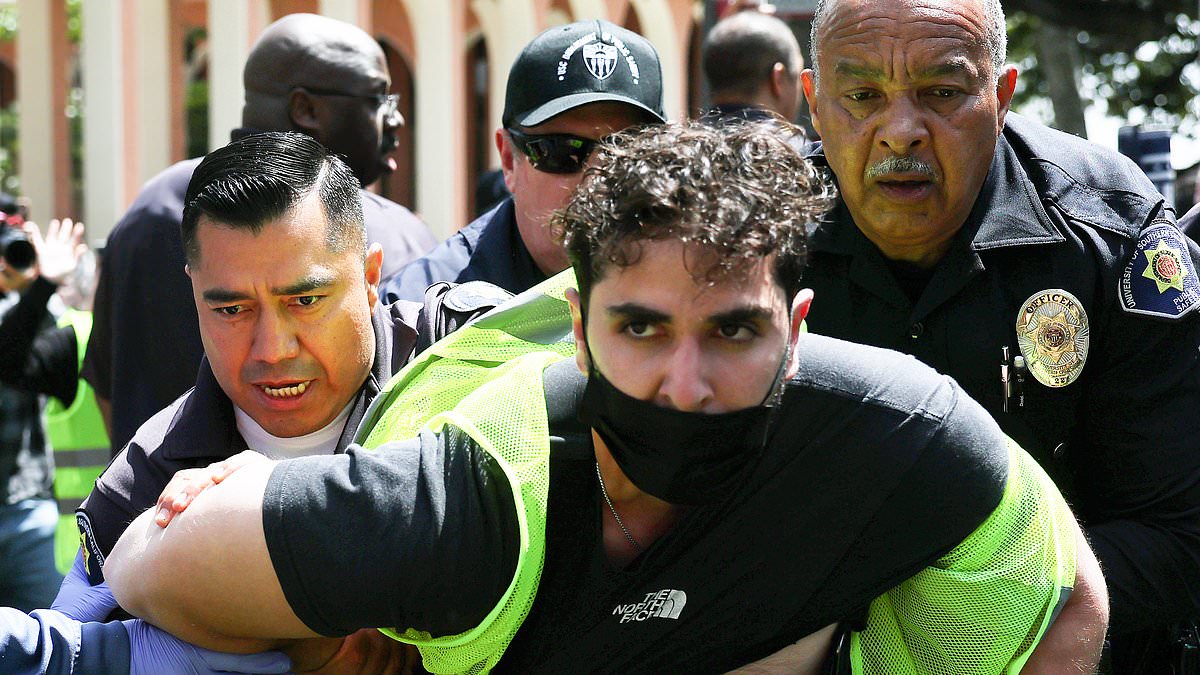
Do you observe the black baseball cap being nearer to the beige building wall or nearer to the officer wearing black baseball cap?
the officer wearing black baseball cap

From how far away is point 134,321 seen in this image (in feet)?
12.7

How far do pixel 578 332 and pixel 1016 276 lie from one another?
1.07m

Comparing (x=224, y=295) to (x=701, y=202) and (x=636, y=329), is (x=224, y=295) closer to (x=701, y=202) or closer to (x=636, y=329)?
(x=636, y=329)

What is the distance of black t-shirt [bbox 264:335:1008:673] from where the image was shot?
210cm

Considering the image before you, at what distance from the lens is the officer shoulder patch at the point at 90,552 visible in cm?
241

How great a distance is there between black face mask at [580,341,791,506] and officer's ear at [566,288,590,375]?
0.11 ft

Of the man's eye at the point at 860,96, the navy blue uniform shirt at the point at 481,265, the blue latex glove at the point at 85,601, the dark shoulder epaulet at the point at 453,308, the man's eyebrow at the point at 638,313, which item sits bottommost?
the blue latex glove at the point at 85,601

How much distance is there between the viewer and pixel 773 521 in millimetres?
2156

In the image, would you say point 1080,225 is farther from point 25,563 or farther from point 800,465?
point 25,563

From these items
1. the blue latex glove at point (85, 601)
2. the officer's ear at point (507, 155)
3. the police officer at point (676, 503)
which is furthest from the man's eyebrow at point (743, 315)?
the officer's ear at point (507, 155)

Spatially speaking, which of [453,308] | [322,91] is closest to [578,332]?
[453,308]

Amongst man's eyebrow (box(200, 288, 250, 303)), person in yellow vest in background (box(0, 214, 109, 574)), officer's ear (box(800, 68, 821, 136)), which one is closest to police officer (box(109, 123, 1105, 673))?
man's eyebrow (box(200, 288, 250, 303))

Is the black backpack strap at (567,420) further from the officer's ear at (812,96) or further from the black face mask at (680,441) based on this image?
the officer's ear at (812,96)

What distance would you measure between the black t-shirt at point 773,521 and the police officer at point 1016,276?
630mm
